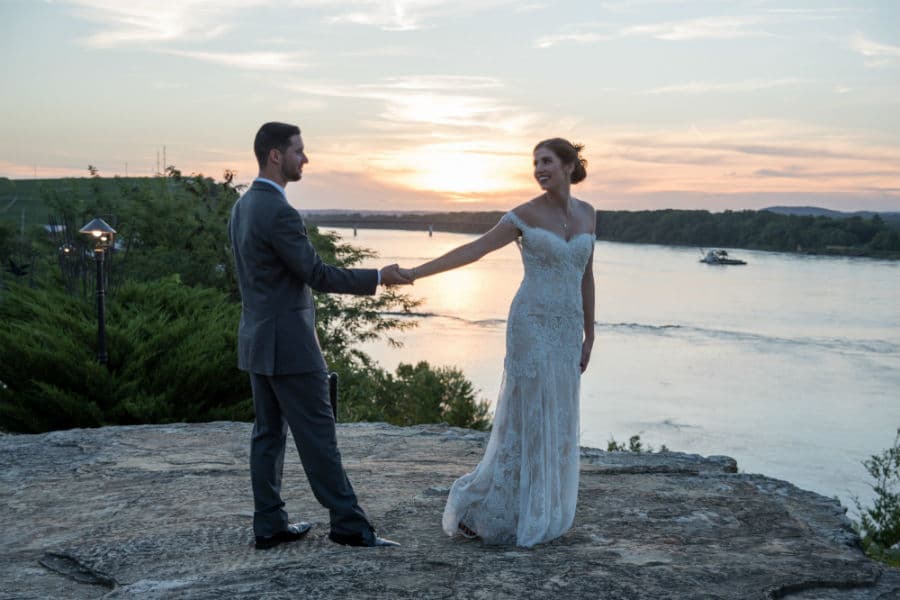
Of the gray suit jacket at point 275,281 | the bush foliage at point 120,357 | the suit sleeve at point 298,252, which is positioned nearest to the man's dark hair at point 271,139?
the gray suit jacket at point 275,281

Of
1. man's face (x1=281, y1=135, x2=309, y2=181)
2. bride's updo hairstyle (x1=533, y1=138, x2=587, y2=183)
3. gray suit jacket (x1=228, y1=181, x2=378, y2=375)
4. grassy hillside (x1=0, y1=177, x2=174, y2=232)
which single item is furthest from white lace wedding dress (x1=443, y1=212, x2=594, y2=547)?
grassy hillside (x1=0, y1=177, x2=174, y2=232)

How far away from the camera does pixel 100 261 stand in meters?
10.0

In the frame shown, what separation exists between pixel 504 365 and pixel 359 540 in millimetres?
1116

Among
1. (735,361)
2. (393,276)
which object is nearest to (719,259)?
(735,361)

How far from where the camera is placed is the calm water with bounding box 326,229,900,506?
43219 mm

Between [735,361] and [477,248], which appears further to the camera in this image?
[735,361]

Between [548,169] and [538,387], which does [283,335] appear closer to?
[538,387]

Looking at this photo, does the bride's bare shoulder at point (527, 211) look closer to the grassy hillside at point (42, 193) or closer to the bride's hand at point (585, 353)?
the bride's hand at point (585, 353)

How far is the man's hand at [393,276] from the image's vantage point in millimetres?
5043

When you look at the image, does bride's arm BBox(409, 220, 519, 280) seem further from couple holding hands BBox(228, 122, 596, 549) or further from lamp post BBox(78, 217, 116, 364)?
lamp post BBox(78, 217, 116, 364)

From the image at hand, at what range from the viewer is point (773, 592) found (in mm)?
3982

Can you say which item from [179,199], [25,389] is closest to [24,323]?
[25,389]

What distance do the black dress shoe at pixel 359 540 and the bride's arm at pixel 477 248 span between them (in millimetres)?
1408

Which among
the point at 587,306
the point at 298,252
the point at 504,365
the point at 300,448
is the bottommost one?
the point at 300,448
